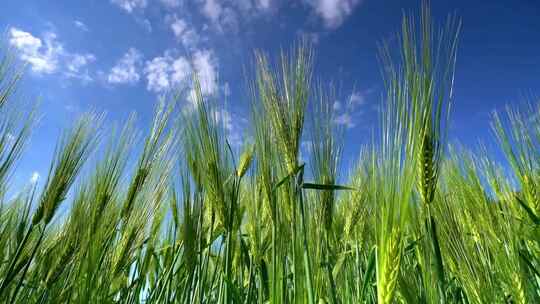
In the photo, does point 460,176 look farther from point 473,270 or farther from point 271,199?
point 271,199

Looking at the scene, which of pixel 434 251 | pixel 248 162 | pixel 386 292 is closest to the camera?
pixel 386 292

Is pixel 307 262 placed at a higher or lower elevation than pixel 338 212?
lower

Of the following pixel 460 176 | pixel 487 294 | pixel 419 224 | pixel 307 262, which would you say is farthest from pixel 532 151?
pixel 307 262

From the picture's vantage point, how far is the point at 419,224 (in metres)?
1.83

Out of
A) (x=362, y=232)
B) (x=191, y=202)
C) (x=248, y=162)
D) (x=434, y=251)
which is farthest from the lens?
(x=362, y=232)

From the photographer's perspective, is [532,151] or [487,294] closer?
[487,294]

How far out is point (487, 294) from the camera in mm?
1540

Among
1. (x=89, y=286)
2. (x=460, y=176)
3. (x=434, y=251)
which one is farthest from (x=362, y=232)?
(x=89, y=286)

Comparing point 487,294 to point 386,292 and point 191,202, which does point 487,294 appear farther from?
point 191,202

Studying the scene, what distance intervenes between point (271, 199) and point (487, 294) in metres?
0.89

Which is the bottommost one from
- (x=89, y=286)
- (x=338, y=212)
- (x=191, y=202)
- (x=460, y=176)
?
(x=89, y=286)

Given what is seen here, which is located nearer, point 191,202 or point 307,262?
point 307,262

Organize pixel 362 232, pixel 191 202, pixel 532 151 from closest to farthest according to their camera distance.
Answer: pixel 191 202 < pixel 532 151 < pixel 362 232

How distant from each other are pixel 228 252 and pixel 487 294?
99 cm
